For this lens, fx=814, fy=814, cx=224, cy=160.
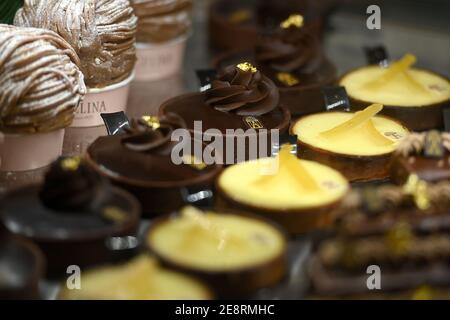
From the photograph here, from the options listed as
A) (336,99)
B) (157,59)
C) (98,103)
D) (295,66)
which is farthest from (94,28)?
(336,99)

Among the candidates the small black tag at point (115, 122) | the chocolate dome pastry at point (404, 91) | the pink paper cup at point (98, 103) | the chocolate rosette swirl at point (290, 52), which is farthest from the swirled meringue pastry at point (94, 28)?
the chocolate dome pastry at point (404, 91)

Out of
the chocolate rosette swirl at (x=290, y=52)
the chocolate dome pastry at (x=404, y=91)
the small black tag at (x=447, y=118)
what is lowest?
the small black tag at (x=447, y=118)

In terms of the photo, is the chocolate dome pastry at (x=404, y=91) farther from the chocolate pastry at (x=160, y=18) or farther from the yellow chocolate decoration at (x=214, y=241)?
the yellow chocolate decoration at (x=214, y=241)

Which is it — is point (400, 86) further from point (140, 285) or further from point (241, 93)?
point (140, 285)

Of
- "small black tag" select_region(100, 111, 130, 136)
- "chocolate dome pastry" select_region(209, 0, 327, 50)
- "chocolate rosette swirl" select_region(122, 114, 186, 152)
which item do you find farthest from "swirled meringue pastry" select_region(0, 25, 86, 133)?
"chocolate dome pastry" select_region(209, 0, 327, 50)

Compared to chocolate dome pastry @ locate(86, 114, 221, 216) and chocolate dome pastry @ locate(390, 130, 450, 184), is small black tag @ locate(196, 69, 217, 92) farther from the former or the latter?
chocolate dome pastry @ locate(390, 130, 450, 184)

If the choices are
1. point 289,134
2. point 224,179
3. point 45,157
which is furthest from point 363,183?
point 45,157
